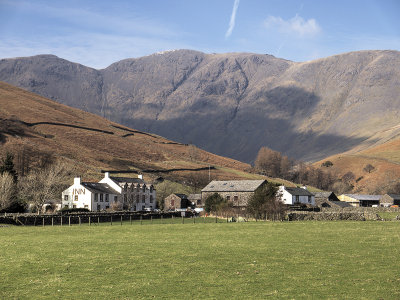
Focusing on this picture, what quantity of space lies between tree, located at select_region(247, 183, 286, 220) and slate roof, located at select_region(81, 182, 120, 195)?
136ft

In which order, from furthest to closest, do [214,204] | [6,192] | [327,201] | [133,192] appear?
[327,201] < [133,192] < [214,204] < [6,192]

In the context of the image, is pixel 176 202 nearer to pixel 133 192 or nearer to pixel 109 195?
pixel 133 192

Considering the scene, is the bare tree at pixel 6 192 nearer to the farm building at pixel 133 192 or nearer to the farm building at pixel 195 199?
the farm building at pixel 133 192

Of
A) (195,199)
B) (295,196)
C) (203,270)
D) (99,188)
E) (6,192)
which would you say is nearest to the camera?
(203,270)

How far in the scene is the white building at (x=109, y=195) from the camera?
336ft

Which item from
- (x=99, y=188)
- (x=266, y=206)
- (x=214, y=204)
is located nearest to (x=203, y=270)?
(x=266, y=206)

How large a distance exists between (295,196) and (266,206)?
175 feet

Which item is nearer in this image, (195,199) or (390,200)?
(195,199)

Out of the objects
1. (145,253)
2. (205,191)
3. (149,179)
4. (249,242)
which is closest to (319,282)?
(145,253)

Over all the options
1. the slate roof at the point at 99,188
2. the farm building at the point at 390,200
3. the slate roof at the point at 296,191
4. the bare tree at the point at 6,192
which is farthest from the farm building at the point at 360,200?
the bare tree at the point at 6,192

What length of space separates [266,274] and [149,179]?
477ft

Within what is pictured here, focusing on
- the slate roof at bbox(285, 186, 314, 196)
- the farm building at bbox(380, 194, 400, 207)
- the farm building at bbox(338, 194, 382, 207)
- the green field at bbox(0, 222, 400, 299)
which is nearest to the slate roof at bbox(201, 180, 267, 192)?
the slate roof at bbox(285, 186, 314, 196)

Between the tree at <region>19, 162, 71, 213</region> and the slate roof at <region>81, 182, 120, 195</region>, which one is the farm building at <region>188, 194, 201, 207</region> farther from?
the tree at <region>19, 162, 71, 213</region>

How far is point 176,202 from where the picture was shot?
125438 mm
